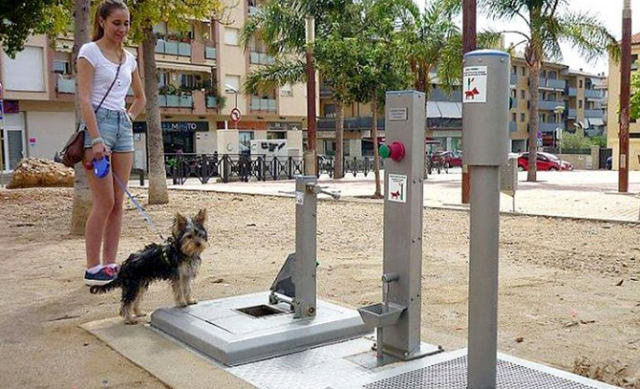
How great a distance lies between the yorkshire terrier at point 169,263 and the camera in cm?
420

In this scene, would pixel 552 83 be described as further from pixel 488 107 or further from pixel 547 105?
pixel 488 107

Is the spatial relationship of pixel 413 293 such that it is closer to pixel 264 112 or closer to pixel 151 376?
pixel 151 376

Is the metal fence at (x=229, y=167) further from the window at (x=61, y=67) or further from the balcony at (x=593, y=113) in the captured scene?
the balcony at (x=593, y=113)

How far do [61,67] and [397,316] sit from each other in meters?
35.7

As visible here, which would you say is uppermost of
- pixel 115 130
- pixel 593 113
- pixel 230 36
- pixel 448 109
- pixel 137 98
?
pixel 230 36

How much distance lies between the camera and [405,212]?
345 cm

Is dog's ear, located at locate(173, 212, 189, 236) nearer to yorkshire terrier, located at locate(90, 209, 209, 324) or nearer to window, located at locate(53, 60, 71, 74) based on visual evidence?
yorkshire terrier, located at locate(90, 209, 209, 324)

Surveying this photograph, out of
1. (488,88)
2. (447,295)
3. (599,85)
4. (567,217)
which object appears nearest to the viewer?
(488,88)

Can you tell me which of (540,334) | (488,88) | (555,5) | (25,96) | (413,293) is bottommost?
(540,334)

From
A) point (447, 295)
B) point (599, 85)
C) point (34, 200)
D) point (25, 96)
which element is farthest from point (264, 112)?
point (599, 85)

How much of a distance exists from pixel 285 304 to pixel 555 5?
21.4 m

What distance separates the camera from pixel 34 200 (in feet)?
48.2

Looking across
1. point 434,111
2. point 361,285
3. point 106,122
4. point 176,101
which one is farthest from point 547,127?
point 106,122

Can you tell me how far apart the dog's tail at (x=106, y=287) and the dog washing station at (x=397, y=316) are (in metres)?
0.35
